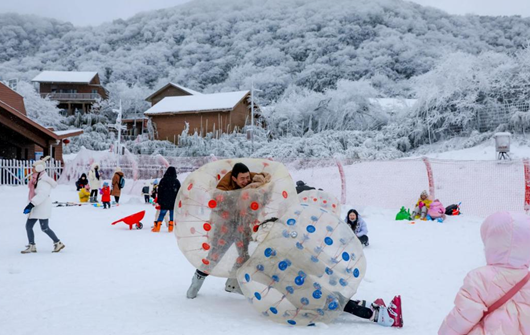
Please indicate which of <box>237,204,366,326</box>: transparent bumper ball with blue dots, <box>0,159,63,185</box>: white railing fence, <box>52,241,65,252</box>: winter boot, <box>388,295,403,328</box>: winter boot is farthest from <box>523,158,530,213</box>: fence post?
<box>0,159,63,185</box>: white railing fence

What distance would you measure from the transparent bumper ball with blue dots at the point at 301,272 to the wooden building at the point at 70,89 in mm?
56479

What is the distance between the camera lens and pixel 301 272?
3.85m

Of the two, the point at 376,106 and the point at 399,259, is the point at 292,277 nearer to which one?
→ the point at 399,259

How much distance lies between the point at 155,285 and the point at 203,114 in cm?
3659

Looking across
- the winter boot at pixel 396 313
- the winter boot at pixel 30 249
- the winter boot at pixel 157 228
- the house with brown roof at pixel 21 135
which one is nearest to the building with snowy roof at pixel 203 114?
the house with brown roof at pixel 21 135

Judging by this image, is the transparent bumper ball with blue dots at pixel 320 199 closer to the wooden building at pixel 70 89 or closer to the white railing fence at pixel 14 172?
the white railing fence at pixel 14 172

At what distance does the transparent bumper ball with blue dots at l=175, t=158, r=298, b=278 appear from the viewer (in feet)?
13.9

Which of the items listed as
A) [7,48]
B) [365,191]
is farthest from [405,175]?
[7,48]

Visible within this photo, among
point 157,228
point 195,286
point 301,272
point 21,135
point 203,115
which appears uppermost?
point 203,115

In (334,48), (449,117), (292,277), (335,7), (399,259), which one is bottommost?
(399,259)

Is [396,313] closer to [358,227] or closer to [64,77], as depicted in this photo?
[358,227]

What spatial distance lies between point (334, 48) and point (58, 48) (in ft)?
207

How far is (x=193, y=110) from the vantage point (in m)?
40.8

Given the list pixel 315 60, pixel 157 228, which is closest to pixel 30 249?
pixel 157 228
